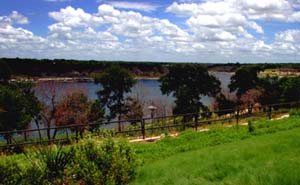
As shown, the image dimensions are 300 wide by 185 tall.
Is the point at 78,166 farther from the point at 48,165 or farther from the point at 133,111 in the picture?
the point at 133,111

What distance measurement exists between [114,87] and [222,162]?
30.9 metres

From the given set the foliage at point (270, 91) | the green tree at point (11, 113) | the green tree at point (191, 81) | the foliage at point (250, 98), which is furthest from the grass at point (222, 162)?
the foliage at point (270, 91)

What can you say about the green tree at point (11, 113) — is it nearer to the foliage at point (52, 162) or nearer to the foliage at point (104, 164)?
the foliage at point (52, 162)

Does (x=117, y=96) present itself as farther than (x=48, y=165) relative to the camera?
Yes

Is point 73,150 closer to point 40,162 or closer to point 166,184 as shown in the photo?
point 40,162

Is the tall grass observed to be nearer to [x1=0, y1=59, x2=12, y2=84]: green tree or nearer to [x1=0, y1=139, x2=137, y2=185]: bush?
[x1=0, y1=139, x2=137, y2=185]: bush

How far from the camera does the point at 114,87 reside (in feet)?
134

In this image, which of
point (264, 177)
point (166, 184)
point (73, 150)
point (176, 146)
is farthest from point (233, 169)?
point (176, 146)

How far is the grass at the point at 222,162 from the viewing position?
768 centimetres

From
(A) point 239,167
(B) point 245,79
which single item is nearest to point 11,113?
(A) point 239,167

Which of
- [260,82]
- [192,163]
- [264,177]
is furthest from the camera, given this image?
[260,82]

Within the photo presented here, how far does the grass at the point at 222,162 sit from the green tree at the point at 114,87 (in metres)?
23.3

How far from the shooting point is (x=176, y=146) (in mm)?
16484

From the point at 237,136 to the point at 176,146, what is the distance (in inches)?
105
